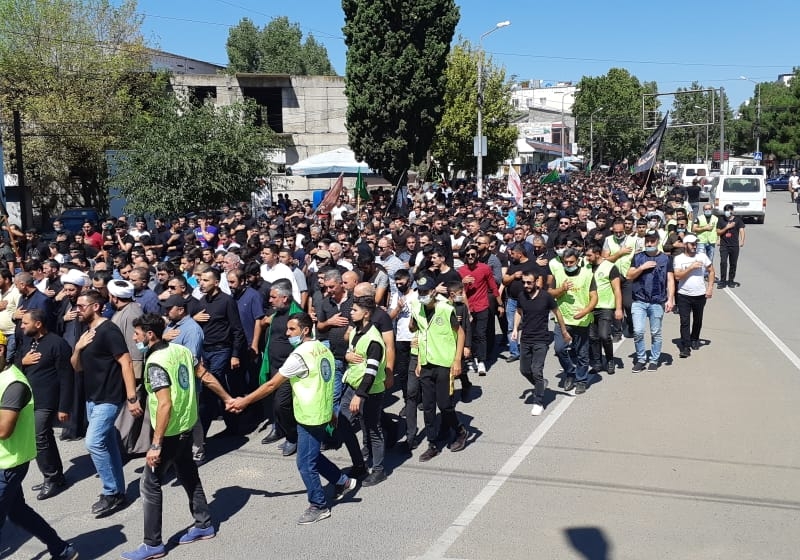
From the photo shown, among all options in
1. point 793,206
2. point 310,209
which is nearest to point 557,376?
point 310,209

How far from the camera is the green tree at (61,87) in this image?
102 ft

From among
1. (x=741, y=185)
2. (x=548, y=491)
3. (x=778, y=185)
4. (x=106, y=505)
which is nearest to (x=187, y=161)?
(x=106, y=505)

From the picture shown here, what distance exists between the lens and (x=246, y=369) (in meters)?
8.62

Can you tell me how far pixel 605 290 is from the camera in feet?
33.0

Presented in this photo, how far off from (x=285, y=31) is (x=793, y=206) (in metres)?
59.9

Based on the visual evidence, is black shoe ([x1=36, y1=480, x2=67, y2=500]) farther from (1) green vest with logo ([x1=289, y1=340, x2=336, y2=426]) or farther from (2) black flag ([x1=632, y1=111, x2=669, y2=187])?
(2) black flag ([x1=632, y1=111, x2=669, y2=187])

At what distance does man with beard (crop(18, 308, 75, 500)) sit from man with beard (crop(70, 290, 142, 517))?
10.1 inches

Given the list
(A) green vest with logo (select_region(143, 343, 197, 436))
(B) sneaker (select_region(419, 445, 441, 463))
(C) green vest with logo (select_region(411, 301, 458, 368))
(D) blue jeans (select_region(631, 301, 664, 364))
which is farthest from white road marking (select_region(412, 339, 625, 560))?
(A) green vest with logo (select_region(143, 343, 197, 436))

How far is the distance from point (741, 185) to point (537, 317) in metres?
25.0

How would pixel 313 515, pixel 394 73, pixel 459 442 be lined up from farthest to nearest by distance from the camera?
pixel 394 73
pixel 459 442
pixel 313 515

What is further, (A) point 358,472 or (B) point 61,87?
(B) point 61,87

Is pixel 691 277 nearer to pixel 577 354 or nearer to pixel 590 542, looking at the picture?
pixel 577 354

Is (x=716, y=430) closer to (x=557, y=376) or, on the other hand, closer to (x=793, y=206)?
(x=557, y=376)

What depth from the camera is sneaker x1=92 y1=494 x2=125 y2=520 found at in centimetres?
636
